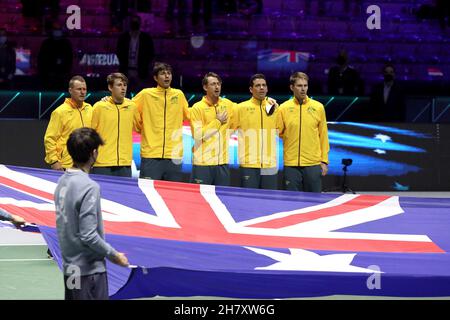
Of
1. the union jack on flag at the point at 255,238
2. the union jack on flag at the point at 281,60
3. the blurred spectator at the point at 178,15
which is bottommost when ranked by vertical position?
the union jack on flag at the point at 255,238

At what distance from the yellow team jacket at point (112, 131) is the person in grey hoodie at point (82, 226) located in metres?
5.40

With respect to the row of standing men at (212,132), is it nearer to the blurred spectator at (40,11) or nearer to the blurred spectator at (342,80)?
the blurred spectator at (342,80)

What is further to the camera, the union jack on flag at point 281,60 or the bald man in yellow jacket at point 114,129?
the union jack on flag at point 281,60

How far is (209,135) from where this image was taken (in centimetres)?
1192

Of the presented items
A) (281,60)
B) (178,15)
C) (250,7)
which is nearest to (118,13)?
(178,15)

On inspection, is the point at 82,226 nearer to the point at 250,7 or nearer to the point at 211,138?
the point at 211,138

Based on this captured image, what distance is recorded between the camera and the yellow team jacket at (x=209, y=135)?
1191 centimetres

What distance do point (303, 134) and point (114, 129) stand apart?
214cm

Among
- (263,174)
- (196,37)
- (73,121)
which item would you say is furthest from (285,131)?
(196,37)

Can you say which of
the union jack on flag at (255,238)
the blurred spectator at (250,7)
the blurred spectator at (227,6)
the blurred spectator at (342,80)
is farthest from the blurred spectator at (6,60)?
the union jack on flag at (255,238)

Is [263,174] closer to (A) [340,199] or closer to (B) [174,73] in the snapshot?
(A) [340,199]

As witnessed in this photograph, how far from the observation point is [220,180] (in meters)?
12.0

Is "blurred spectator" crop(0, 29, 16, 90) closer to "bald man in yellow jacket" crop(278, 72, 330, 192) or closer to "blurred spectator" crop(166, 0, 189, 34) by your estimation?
"blurred spectator" crop(166, 0, 189, 34)
